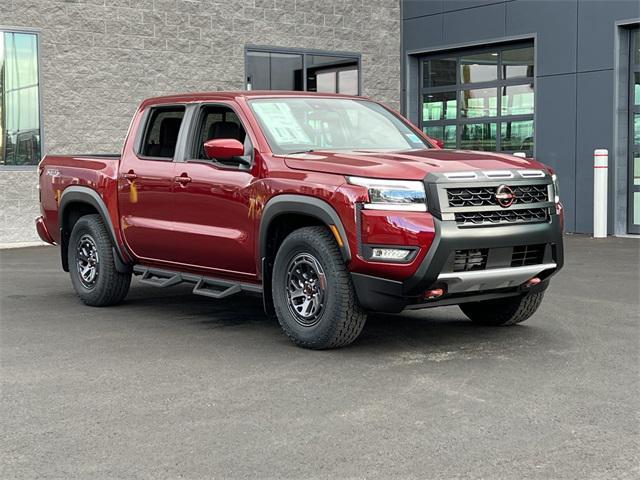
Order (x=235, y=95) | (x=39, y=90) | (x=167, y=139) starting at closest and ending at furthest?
(x=235, y=95) < (x=167, y=139) < (x=39, y=90)

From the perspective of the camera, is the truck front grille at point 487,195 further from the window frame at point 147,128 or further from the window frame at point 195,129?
the window frame at point 147,128

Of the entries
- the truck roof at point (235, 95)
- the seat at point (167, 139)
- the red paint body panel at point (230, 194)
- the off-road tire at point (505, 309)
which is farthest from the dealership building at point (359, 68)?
the off-road tire at point (505, 309)

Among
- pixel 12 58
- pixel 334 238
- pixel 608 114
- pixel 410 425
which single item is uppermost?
pixel 12 58

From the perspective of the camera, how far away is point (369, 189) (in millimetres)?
6434

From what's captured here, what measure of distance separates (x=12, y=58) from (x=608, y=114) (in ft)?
31.5

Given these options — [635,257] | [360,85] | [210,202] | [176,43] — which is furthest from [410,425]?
[360,85]

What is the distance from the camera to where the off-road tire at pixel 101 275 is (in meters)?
8.85

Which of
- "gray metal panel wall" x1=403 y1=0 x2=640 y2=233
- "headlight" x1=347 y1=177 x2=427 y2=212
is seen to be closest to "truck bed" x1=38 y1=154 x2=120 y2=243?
"headlight" x1=347 y1=177 x2=427 y2=212

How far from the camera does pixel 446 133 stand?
19734mm

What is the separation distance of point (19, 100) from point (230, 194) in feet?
31.7

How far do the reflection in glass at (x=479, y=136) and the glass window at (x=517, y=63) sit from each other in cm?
104

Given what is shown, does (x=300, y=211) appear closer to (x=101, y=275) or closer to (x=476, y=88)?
(x=101, y=275)

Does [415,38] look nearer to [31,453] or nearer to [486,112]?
[486,112]

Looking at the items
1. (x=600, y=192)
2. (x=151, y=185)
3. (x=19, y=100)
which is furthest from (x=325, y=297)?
(x=19, y=100)
